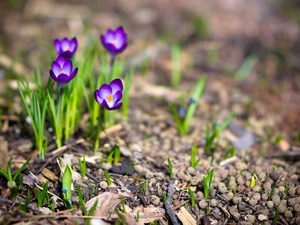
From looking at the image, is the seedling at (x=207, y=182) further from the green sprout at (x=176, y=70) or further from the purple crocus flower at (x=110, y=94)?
the green sprout at (x=176, y=70)

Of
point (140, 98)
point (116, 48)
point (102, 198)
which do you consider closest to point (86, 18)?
point (140, 98)

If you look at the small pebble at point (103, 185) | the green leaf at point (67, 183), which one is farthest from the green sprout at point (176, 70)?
the green leaf at point (67, 183)

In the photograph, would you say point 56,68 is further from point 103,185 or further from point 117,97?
point 103,185

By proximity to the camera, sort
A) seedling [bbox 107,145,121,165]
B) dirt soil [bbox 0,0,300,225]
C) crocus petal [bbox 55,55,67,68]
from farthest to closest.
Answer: seedling [bbox 107,145,121,165]
crocus petal [bbox 55,55,67,68]
dirt soil [bbox 0,0,300,225]

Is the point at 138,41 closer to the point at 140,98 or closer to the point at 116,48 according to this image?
the point at 140,98

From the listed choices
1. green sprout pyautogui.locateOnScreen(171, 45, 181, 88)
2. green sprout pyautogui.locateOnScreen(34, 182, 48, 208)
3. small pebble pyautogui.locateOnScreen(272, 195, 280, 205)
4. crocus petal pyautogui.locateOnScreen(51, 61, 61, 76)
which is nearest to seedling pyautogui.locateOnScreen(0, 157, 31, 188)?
green sprout pyautogui.locateOnScreen(34, 182, 48, 208)

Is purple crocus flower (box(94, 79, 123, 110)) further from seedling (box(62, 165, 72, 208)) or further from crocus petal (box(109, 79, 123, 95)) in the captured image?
seedling (box(62, 165, 72, 208))
